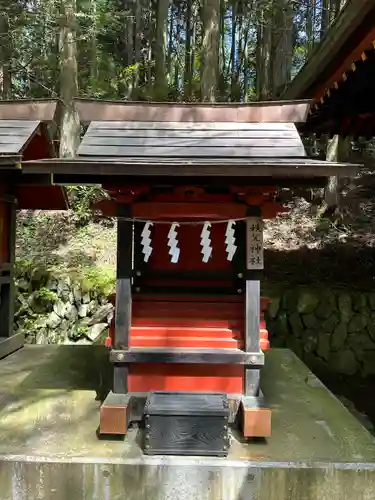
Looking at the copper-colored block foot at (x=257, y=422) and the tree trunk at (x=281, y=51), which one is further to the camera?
the tree trunk at (x=281, y=51)

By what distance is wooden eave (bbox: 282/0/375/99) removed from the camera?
390 centimetres

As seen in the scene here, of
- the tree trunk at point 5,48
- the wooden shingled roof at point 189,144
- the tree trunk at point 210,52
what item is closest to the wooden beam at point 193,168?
the wooden shingled roof at point 189,144

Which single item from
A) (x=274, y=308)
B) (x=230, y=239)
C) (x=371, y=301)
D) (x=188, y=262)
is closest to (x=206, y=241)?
(x=230, y=239)

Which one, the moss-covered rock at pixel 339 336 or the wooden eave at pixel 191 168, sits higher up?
the wooden eave at pixel 191 168

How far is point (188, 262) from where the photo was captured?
4520mm

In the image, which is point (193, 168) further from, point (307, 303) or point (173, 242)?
point (307, 303)

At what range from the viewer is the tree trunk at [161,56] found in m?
14.1

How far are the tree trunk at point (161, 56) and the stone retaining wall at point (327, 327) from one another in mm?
8534

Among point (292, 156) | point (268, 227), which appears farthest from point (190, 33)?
point (292, 156)

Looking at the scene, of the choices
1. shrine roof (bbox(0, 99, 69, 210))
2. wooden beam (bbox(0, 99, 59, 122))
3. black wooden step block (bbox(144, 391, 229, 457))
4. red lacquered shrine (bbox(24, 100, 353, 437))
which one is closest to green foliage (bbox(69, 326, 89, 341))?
shrine roof (bbox(0, 99, 69, 210))

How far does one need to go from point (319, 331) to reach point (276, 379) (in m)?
2.80

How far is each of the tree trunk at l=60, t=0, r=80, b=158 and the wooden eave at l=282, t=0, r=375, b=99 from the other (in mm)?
6432

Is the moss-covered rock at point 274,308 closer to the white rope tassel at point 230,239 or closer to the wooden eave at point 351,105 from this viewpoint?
the wooden eave at point 351,105

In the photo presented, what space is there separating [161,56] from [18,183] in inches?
408
